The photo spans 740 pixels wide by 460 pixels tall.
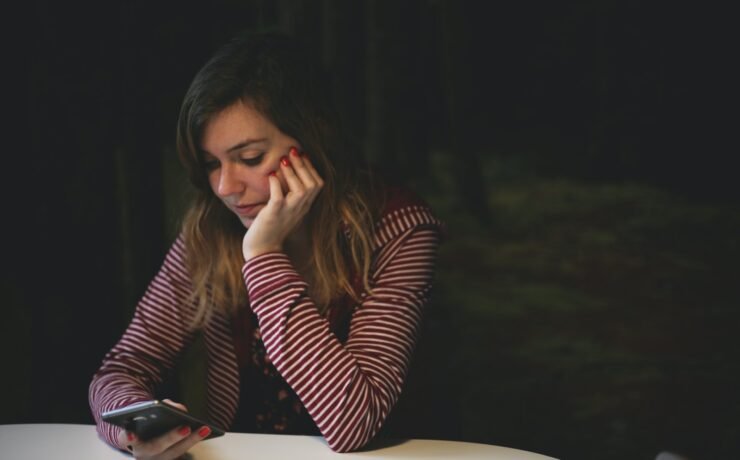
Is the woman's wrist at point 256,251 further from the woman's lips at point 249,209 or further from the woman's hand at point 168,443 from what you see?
the woman's hand at point 168,443

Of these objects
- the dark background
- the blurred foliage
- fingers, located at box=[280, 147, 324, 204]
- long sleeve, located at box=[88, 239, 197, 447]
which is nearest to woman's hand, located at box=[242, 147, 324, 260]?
fingers, located at box=[280, 147, 324, 204]

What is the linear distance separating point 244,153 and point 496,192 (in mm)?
972

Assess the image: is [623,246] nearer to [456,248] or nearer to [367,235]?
[456,248]

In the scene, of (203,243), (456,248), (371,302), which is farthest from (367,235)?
(456,248)

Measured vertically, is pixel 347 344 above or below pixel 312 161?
below

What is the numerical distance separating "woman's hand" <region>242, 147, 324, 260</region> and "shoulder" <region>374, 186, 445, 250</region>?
0.44ft

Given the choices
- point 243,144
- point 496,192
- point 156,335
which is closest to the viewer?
point 243,144

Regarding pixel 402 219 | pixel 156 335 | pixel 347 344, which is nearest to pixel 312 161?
pixel 402 219

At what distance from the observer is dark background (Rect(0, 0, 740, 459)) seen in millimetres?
1805

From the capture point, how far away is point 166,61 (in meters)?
1.91

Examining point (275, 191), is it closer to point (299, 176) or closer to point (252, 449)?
point (299, 176)

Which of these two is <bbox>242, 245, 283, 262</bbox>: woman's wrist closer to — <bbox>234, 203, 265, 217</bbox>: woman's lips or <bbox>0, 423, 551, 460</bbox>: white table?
<bbox>234, 203, 265, 217</bbox>: woman's lips

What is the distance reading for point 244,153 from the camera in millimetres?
1331

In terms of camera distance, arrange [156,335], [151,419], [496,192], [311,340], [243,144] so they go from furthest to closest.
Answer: [496,192], [156,335], [243,144], [311,340], [151,419]
